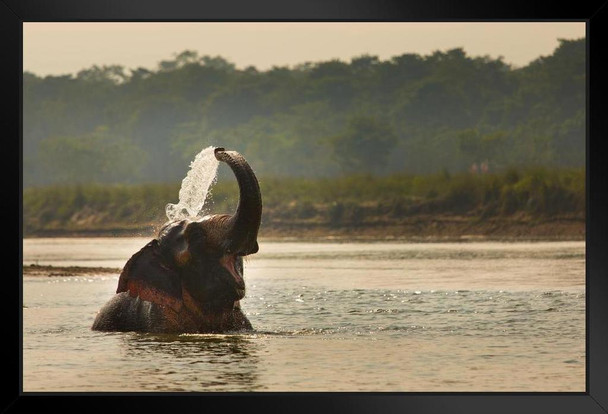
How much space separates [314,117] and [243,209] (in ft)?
104

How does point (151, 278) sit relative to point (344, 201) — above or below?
below

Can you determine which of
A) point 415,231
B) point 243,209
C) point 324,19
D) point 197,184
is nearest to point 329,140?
point 415,231

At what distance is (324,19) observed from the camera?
382 inches

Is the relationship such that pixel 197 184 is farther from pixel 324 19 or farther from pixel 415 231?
pixel 415 231

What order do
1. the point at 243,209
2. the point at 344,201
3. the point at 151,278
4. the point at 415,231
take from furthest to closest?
the point at 344,201
the point at 415,231
the point at 151,278
the point at 243,209

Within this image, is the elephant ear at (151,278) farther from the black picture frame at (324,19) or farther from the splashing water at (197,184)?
the black picture frame at (324,19)

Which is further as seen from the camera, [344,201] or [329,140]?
[329,140]

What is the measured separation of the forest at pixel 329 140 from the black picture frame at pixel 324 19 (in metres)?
20.3

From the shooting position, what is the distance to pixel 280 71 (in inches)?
1786

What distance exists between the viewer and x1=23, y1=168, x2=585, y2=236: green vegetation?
1259 inches

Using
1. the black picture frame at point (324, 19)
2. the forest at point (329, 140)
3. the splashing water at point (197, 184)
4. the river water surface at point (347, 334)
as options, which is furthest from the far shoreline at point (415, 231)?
the black picture frame at point (324, 19)

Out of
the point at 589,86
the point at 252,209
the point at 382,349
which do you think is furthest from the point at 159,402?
the point at 382,349

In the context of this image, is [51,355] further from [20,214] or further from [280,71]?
[280,71]

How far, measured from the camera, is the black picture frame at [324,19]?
956 cm
